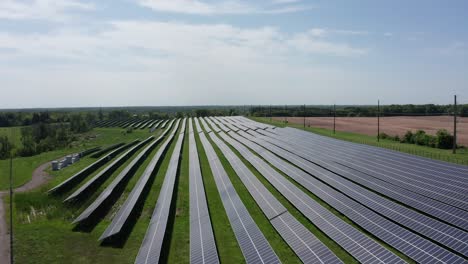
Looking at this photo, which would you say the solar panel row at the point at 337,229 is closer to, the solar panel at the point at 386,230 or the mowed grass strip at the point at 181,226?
the solar panel at the point at 386,230

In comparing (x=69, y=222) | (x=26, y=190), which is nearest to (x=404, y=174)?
(x=69, y=222)

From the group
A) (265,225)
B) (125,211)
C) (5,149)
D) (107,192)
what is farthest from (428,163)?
(5,149)

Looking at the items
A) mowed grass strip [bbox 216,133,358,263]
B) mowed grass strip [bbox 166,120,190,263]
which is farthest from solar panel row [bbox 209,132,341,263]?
mowed grass strip [bbox 166,120,190,263]

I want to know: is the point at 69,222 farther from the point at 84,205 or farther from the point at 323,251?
the point at 323,251

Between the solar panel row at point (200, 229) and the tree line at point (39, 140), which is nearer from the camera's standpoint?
the solar panel row at point (200, 229)

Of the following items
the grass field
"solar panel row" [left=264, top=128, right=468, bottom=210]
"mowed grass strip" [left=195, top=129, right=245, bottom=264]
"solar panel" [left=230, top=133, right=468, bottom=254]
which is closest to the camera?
"solar panel" [left=230, top=133, right=468, bottom=254]

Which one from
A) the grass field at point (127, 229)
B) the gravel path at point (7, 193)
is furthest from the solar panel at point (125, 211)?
the gravel path at point (7, 193)

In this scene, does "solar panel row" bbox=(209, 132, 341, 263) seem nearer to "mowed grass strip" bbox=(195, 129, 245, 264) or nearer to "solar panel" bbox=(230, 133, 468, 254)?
"mowed grass strip" bbox=(195, 129, 245, 264)
